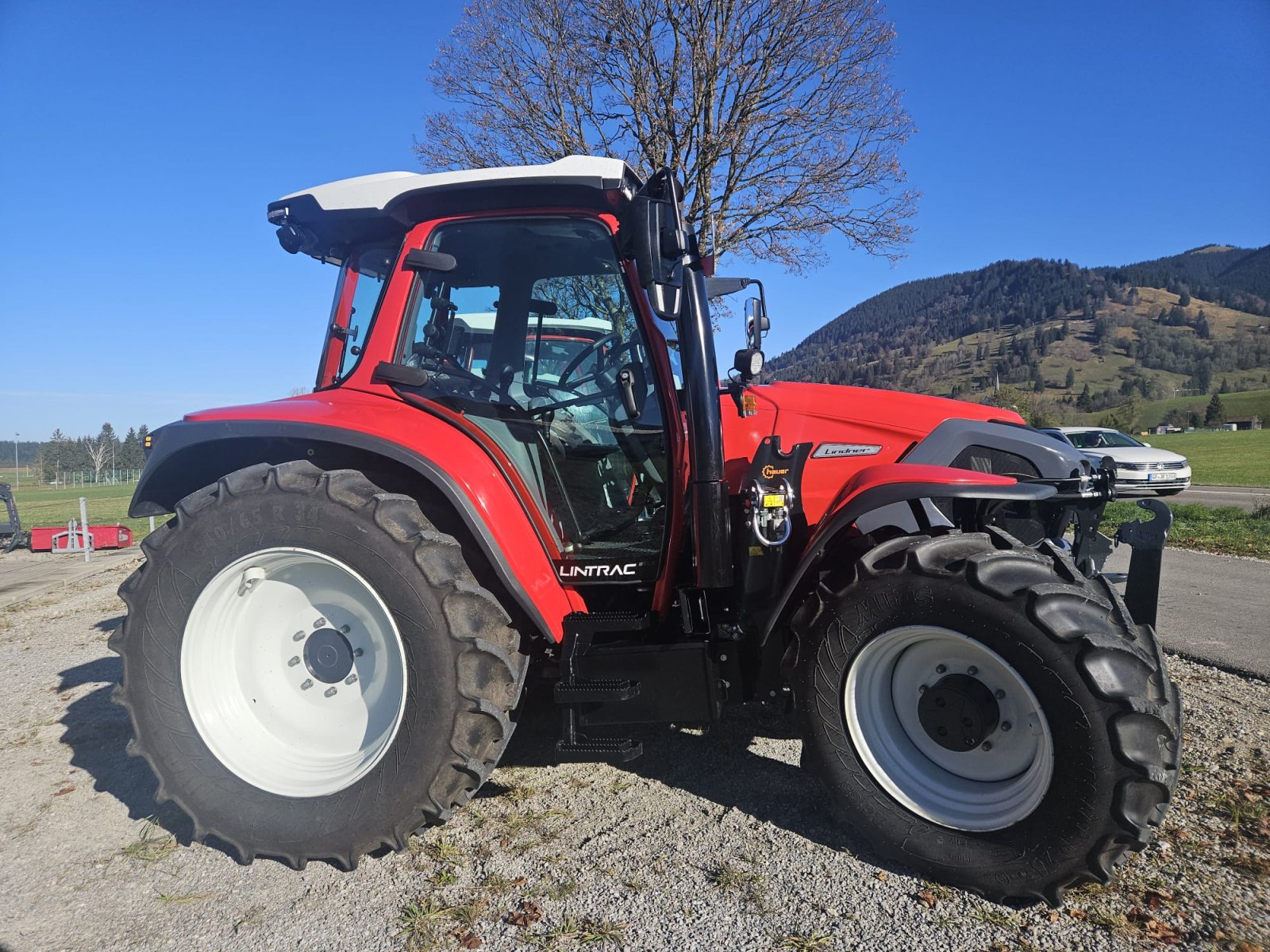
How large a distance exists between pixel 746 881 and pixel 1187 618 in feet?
15.6

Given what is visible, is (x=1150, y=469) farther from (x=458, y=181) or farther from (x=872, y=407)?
(x=458, y=181)

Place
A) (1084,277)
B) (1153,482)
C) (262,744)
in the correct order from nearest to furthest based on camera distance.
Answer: (262,744) < (1153,482) < (1084,277)

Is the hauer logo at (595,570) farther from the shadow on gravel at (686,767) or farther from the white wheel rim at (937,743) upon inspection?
the white wheel rim at (937,743)

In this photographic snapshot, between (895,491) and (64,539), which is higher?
(895,491)

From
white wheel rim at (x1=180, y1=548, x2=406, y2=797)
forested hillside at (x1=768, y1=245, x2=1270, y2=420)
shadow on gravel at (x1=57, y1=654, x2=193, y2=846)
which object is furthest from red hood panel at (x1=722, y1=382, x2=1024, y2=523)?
forested hillside at (x1=768, y1=245, x2=1270, y2=420)

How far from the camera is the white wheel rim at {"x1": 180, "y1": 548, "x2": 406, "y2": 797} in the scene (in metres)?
2.64

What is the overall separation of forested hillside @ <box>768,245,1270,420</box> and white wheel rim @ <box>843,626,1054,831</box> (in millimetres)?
63247

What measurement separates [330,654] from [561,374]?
4.41ft

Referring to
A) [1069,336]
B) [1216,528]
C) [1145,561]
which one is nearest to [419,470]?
[1145,561]

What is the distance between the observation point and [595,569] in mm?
2883

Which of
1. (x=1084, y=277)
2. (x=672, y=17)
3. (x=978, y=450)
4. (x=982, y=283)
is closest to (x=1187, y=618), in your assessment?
(x=978, y=450)

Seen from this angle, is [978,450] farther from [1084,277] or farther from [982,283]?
[982,283]

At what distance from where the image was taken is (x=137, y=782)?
10.7ft

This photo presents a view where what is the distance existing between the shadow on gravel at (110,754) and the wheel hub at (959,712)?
2.64 metres
